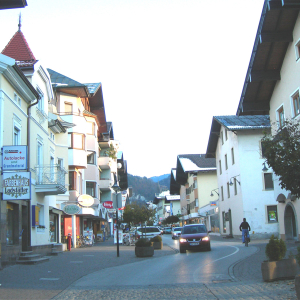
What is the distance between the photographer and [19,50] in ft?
77.9

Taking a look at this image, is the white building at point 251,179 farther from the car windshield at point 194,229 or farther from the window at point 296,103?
the window at point 296,103

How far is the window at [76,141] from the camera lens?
35.7 m

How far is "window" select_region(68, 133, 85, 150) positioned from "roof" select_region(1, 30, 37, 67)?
490 inches

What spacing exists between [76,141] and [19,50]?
1342 cm

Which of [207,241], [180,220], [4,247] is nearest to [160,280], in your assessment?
[4,247]

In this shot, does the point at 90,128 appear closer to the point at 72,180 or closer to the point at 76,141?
the point at 76,141

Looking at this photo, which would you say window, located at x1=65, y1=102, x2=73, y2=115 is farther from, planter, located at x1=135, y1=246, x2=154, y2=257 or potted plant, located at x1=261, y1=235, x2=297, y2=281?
potted plant, located at x1=261, y1=235, x2=297, y2=281

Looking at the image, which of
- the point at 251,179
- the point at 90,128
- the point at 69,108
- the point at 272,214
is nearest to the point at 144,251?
the point at 69,108

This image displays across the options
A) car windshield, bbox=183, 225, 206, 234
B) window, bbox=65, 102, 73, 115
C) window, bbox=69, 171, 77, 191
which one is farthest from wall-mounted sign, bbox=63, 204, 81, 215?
window, bbox=65, 102, 73, 115

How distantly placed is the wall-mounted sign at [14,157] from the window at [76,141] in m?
19.2

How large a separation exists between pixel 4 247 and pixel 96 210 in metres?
25.3

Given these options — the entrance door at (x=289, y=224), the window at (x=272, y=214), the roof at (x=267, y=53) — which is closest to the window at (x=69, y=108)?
the roof at (x=267, y=53)

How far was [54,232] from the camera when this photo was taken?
28328mm

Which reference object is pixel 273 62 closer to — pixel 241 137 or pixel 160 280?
pixel 160 280
